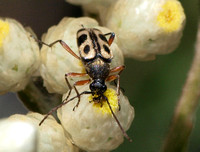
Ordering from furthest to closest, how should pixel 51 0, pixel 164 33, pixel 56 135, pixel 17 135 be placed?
1. pixel 51 0
2. pixel 164 33
3. pixel 56 135
4. pixel 17 135

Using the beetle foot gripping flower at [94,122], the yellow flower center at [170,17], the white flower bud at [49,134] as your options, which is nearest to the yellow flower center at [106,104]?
the beetle foot gripping flower at [94,122]

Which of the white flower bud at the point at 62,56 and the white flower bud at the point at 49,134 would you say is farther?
the white flower bud at the point at 62,56

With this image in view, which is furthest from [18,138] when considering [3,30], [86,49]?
[86,49]

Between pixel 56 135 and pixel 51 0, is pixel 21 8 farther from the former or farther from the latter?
pixel 56 135

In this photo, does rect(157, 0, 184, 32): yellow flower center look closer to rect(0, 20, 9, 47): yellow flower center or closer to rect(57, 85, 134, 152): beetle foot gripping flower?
rect(57, 85, 134, 152): beetle foot gripping flower

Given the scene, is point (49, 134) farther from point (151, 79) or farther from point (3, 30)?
Answer: point (151, 79)

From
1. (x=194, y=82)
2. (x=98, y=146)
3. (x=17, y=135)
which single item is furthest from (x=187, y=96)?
(x=17, y=135)

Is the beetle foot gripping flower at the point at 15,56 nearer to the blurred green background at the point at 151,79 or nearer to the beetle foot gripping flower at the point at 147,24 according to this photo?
the blurred green background at the point at 151,79
